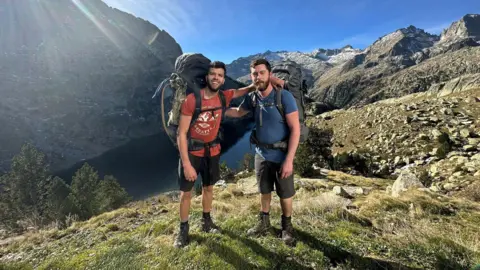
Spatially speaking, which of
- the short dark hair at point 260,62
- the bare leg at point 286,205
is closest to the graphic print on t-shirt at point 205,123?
the short dark hair at point 260,62

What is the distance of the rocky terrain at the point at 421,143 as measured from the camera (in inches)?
605

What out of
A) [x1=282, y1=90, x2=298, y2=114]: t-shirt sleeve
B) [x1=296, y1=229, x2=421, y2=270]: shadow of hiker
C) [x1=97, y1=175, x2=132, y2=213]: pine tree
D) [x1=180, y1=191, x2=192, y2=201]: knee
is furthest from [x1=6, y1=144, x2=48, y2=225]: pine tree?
[x1=282, y1=90, x2=298, y2=114]: t-shirt sleeve

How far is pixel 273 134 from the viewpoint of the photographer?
5316 mm

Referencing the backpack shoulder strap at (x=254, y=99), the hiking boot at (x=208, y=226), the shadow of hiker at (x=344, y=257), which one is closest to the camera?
the shadow of hiker at (x=344, y=257)

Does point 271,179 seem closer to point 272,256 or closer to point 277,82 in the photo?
point 272,256

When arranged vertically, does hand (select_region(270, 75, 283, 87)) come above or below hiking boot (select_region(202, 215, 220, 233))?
above

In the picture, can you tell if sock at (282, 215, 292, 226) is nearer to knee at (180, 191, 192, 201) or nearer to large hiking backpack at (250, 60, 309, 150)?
large hiking backpack at (250, 60, 309, 150)

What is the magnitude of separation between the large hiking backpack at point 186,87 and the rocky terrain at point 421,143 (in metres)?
12.6

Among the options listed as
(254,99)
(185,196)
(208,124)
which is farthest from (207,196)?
(254,99)

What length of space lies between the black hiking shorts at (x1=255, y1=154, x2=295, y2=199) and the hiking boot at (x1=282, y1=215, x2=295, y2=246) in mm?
611

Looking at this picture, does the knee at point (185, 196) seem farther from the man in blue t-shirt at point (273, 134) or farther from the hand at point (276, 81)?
the hand at point (276, 81)

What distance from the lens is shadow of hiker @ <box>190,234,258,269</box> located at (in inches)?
192

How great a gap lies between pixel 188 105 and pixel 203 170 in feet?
5.18

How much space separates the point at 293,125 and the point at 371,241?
2.83 m
